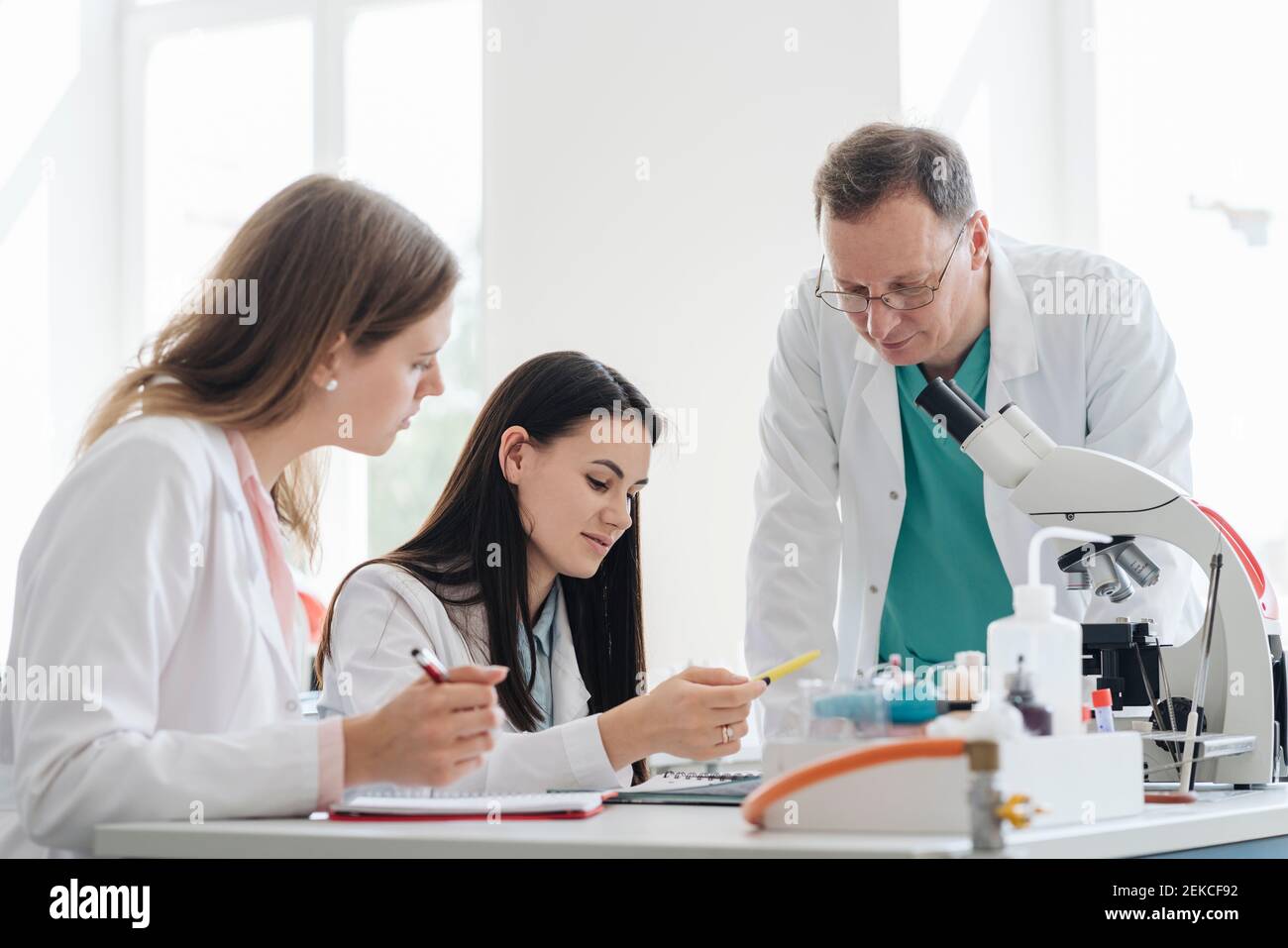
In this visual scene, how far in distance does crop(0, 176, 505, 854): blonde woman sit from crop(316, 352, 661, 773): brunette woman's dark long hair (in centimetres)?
40

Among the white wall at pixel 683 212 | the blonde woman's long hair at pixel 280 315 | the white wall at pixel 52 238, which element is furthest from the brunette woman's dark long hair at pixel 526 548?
the white wall at pixel 52 238

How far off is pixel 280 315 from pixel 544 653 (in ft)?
2.39

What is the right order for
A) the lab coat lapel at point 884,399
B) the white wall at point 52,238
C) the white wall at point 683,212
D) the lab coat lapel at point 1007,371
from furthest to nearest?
the white wall at point 52,238, the white wall at point 683,212, the lab coat lapel at point 884,399, the lab coat lapel at point 1007,371

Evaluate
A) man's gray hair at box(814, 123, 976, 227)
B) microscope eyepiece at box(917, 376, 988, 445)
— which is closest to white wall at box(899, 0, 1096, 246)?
man's gray hair at box(814, 123, 976, 227)

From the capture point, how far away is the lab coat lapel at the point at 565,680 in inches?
75.8

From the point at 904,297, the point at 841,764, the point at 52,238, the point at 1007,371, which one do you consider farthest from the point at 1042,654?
the point at 52,238

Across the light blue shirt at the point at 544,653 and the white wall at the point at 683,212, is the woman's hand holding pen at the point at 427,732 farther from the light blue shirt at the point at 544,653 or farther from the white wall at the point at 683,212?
the white wall at the point at 683,212

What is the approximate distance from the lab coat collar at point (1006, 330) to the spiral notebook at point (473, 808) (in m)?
1.19

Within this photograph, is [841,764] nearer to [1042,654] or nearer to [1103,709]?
[1042,654]

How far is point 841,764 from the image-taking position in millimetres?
1056

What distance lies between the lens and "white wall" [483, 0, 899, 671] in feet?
11.3

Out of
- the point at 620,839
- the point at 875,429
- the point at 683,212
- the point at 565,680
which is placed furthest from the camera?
the point at 683,212

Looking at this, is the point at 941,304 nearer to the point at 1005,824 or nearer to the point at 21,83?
the point at 1005,824

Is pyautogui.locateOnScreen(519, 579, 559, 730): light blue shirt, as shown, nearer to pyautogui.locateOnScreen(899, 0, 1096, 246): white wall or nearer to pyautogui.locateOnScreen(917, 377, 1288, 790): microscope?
pyautogui.locateOnScreen(917, 377, 1288, 790): microscope
